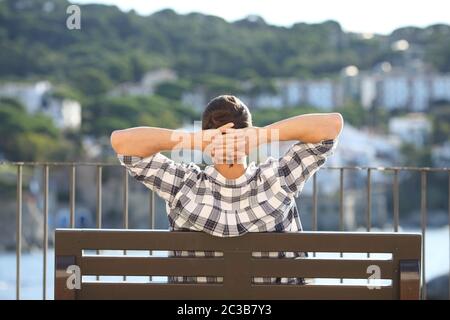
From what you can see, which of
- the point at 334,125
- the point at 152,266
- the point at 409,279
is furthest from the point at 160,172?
the point at 409,279

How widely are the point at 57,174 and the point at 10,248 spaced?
5128mm

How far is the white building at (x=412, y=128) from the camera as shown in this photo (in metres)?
52.8

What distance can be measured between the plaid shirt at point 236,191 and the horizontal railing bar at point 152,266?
11 cm

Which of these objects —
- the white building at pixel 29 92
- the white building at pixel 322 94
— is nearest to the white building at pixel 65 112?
the white building at pixel 29 92

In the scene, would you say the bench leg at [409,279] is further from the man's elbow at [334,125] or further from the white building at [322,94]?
the white building at [322,94]

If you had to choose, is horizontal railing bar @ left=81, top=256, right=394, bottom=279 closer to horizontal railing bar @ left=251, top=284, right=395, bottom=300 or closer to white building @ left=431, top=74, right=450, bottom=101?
horizontal railing bar @ left=251, top=284, right=395, bottom=300

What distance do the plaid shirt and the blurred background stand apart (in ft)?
142

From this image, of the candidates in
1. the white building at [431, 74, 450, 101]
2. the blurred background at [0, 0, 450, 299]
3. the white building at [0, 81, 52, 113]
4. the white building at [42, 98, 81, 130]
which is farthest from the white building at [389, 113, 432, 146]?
the white building at [0, 81, 52, 113]

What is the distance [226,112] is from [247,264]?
0.35 m

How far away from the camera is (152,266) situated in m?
1.60

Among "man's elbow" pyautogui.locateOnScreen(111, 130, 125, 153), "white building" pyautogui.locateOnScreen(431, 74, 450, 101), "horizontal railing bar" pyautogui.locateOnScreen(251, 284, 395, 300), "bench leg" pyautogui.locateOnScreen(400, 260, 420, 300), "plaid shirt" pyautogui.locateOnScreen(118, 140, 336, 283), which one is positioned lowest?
"horizontal railing bar" pyautogui.locateOnScreen(251, 284, 395, 300)

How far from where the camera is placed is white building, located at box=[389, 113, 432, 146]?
52.8m

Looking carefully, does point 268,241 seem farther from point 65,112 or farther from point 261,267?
point 65,112
